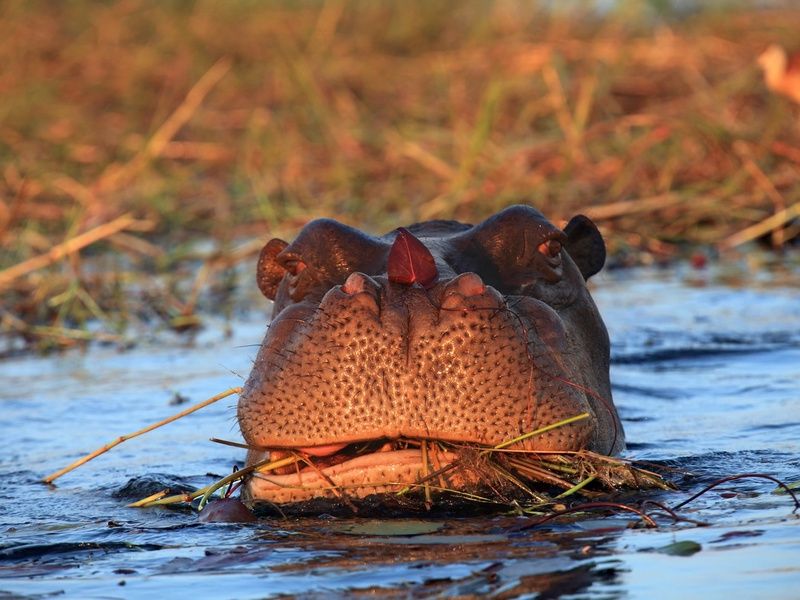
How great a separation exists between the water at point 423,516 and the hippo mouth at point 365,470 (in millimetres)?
75

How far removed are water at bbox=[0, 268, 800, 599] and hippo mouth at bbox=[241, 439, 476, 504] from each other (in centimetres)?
8

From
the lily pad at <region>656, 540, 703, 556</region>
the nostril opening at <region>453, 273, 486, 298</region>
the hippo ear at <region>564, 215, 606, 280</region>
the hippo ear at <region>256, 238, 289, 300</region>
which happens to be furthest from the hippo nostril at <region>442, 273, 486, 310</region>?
the hippo ear at <region>564, 215, 606, 280</region>

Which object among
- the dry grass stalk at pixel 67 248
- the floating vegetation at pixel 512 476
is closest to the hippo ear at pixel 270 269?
the floating vegetation at pixel 512 476

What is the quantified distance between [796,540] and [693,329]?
4.01 m

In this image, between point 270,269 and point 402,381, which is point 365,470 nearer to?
point 402,381

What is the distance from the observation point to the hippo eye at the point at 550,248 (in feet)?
12.4

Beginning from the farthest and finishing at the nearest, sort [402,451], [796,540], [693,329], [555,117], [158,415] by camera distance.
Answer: [555,117] → [693,329] → [158,415] → [402,451] → [796,540]

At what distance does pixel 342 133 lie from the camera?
34.6ft

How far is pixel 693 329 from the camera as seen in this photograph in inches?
266

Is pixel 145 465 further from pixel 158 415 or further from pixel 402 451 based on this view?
pixel 402 451

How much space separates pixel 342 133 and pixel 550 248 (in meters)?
6.87

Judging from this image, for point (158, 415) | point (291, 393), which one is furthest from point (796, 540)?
point (158, 415)

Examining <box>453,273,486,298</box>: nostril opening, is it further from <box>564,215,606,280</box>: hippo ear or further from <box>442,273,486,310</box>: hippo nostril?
<box>564,215,606,280</box>: hippo ear

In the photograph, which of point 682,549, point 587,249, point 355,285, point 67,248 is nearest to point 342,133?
point 67,248
